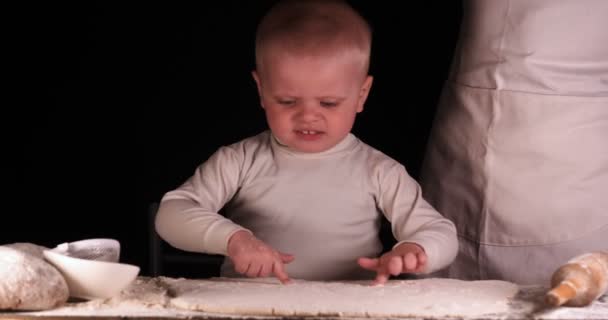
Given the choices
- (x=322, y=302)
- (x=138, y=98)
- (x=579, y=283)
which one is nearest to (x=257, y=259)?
(x=322, y=302)

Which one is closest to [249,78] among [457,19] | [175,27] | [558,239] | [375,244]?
[175,27]

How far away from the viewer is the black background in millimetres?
2021

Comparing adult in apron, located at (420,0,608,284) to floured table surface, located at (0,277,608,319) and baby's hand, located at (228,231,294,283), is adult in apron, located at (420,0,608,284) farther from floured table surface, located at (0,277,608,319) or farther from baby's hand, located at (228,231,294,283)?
baby's hand, located at (228,231,294,283)

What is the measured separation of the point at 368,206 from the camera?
5.26 ft

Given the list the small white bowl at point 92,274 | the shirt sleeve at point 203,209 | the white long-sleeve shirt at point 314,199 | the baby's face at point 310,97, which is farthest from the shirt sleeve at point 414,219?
the small white bowl at point 92,274

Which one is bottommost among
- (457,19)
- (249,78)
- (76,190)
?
(76,190)

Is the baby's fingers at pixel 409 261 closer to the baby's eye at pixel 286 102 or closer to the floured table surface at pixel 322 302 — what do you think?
the floured table surface at pixel 322 302

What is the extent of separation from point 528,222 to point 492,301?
37 cm

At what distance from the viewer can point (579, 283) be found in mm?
1263

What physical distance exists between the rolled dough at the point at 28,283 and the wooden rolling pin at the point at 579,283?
2.14ft

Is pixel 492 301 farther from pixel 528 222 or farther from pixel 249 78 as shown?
pixel 249 78

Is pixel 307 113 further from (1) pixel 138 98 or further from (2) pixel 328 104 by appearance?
(1) pixel 138 98

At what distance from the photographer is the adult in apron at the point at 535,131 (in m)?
1.63

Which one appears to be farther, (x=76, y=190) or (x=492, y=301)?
(x=76, y=190)
